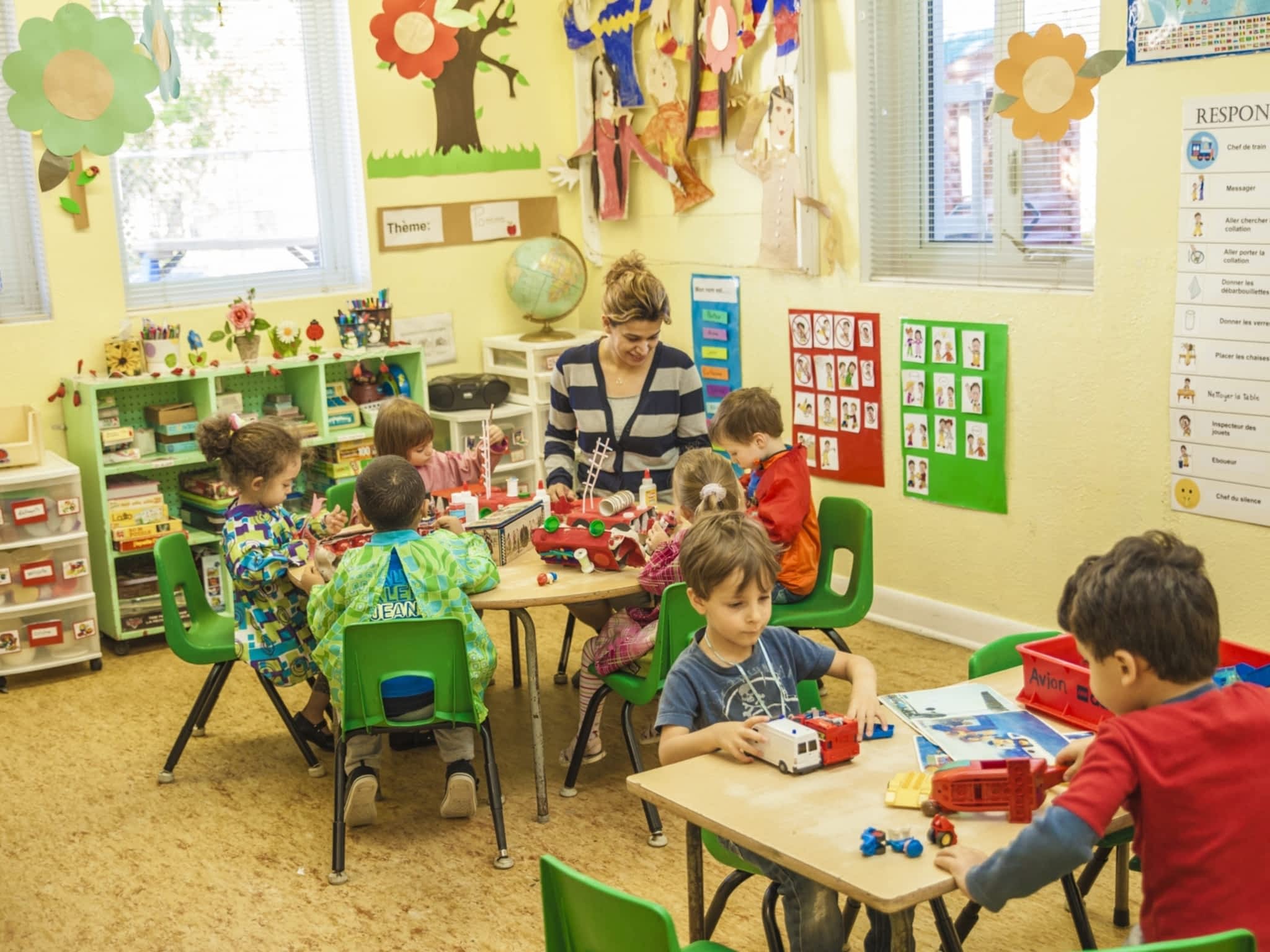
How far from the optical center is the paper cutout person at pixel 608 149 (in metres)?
6.06

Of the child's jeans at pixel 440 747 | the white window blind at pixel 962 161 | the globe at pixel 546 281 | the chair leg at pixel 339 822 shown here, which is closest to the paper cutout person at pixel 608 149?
the globe at pixel 546 281

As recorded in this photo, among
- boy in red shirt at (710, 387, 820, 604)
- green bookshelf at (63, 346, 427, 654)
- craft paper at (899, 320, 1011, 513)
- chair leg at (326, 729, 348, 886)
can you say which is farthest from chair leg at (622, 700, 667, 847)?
green bookshelf at (63, 346, 427, 654)

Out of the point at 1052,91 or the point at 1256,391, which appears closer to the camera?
the point at 1256,391

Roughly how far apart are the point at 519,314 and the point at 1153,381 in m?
3.17

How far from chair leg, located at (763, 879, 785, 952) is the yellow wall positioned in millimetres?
2212

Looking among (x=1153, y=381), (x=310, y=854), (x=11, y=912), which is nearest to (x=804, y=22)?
(x=1153, y=381)

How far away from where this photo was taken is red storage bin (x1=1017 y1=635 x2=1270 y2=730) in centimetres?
233

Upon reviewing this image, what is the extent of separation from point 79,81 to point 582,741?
3132mm

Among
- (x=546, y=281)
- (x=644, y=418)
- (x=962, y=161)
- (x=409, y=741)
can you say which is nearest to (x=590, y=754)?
(x=409, y=741)

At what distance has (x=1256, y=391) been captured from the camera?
3.92m

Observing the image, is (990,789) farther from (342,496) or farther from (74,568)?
(74,568)

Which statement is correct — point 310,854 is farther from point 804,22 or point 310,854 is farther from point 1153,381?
point 804,22

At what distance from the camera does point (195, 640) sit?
4094 mm

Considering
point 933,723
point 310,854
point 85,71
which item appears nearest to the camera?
point 933,723
